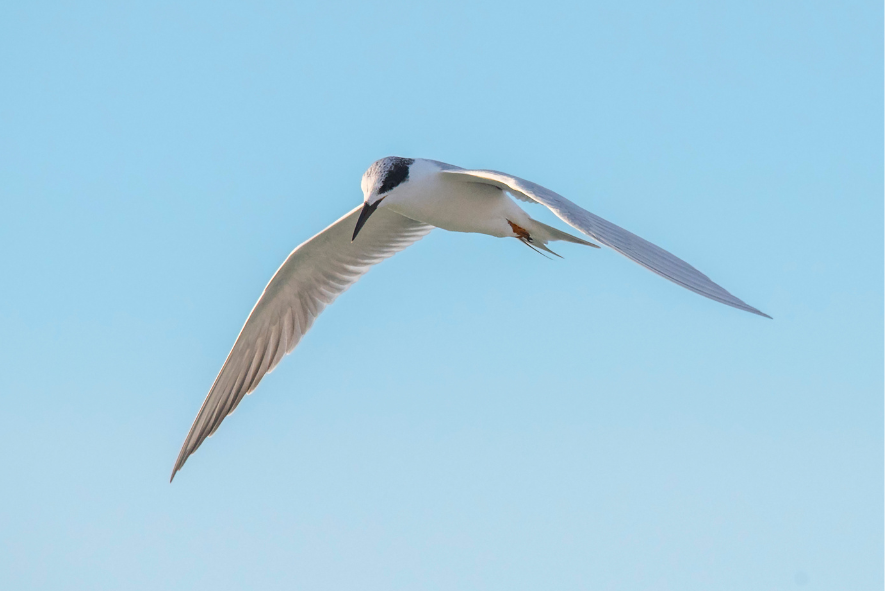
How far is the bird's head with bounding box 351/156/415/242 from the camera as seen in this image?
358 inches

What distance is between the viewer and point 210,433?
37.1 ft

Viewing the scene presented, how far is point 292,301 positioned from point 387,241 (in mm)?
1424

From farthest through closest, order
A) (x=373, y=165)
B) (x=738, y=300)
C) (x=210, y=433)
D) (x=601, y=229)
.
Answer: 1. (x=210, y=433)
2. (x=373, y=165)
3. (x=601, y=229)
4. (x=738, y=300)

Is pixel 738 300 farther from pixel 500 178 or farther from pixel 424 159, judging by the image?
pixel 424 159

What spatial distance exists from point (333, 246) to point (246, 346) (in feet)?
5.57

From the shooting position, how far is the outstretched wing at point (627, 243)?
6621mm

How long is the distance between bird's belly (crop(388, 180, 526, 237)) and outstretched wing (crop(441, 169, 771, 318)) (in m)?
1.13

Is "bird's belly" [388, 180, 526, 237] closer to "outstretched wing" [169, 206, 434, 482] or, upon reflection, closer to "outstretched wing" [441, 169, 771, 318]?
"outstretched wing" [441, 169, 771, 318]

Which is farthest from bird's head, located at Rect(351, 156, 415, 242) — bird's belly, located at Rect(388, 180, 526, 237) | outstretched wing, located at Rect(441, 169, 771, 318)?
outstretched wing, located at Rect(441, 169, 771, 318)

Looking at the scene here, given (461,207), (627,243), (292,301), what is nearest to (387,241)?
(292,301)

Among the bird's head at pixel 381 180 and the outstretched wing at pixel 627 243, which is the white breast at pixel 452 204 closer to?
the bird's head at pixel 381 180

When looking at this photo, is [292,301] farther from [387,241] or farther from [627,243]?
[627,243]

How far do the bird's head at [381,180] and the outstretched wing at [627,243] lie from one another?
3.58 feet

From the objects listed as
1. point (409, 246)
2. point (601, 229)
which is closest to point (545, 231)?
point (409, 246)
